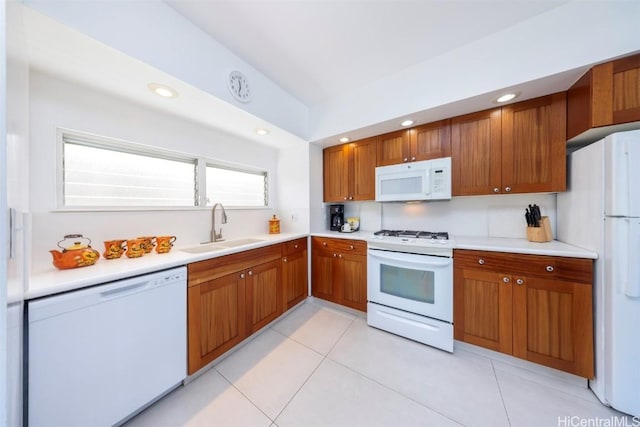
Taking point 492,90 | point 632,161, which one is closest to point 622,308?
point 632,161

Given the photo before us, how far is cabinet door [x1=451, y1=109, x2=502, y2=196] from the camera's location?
1.85m

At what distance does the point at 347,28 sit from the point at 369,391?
2629 mm

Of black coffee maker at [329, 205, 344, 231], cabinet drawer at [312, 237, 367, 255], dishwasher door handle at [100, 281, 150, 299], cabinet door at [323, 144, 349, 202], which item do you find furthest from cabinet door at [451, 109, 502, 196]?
dishwasher door handle at [100, 281, 150, 299]

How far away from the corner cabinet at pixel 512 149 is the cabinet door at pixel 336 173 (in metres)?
1.20

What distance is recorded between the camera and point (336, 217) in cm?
296

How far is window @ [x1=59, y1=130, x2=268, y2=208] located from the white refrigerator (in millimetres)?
3060

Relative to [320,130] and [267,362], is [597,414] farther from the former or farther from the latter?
[320,130]

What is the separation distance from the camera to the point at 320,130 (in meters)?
2.59

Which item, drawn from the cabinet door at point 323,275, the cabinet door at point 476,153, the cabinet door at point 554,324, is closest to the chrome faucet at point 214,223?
the cabinet door at point 323,275

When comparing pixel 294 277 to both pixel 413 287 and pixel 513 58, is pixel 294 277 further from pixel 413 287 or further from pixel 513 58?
pixel 513 58

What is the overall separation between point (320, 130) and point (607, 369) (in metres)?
2.96

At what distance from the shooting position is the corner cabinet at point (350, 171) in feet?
8.27

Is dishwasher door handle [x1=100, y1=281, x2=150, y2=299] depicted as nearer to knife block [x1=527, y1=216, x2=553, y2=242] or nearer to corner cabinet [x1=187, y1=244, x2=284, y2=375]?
corner cabinet [x1=187, y1=244, x2=284, y2=375]

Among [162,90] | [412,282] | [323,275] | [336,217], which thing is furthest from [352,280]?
[162,90]
